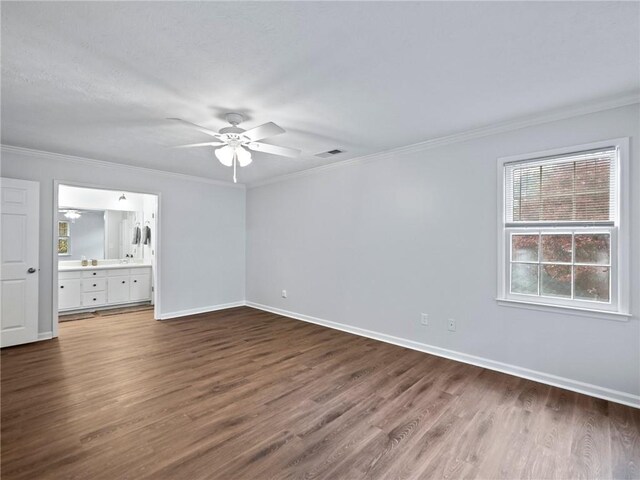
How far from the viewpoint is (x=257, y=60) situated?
2064 millimetres

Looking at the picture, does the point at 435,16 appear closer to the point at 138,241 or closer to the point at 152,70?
the point at 152,70

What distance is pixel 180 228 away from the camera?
5.52 metres

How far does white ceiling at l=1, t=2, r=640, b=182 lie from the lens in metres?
1.66

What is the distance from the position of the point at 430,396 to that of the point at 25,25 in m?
3.78

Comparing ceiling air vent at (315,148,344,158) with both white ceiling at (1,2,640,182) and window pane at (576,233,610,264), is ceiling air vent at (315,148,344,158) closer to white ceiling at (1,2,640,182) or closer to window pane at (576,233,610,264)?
white ceiling at (1,2,640,182)

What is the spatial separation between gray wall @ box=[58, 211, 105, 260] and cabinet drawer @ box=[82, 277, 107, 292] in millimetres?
905

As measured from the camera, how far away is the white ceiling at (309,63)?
1.66 metres

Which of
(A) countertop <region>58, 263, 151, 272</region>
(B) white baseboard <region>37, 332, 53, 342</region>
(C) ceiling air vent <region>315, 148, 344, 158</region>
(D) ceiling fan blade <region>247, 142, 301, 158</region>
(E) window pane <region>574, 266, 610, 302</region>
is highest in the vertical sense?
(C) ceiling air vent <region>315, 148, 344, 158</region>

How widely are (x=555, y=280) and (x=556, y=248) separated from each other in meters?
0.31

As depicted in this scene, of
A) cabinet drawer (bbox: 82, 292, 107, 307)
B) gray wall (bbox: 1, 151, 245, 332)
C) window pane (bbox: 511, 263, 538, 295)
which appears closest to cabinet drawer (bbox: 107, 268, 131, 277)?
cabinet drawer (bbox: 82, 292, 107, 307)

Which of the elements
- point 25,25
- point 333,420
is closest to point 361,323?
point 333,420

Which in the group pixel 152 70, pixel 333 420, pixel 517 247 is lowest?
pixel 333 420

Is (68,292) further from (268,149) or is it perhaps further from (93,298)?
(268,149)

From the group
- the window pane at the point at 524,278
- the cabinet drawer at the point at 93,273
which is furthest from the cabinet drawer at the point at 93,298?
the window pane at the point at 524,278
